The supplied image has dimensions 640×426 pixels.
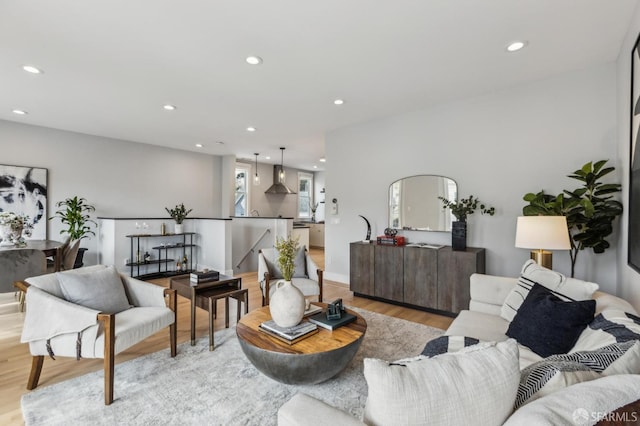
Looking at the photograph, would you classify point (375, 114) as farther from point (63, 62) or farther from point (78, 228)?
point (78, 228)

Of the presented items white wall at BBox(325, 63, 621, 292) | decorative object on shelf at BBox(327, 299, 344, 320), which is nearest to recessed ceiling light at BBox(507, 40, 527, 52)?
white wall at BBox(325, 63, 621, 292)

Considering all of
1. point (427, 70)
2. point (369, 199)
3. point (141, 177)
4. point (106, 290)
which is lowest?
point (106, 290)

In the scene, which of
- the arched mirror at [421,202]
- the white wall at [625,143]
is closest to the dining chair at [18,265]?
the arched mirror at [421,202]

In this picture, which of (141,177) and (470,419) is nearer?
(470,419)

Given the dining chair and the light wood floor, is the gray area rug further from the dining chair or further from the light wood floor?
the dining chair

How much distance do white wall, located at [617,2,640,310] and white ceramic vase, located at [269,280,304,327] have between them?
8.03 feet

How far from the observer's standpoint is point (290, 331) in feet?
6.74

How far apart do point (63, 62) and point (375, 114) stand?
3704 mm

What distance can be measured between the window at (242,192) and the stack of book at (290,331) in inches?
262

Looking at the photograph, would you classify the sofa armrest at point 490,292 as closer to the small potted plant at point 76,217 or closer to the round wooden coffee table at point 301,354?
the round wooden coffee table at point 301,354

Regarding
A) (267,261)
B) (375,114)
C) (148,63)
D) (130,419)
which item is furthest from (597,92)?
(130,419)

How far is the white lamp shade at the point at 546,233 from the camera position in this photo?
8.25 feet

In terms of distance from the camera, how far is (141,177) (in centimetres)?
630

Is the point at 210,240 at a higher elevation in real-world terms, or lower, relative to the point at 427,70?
lower
